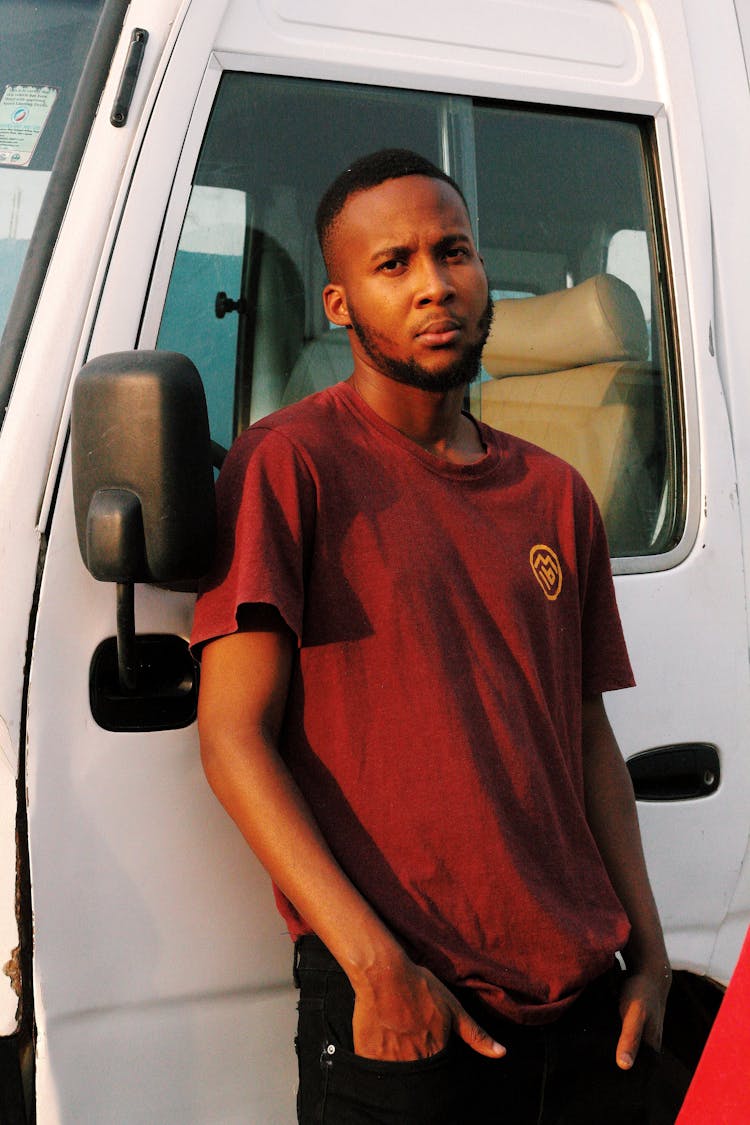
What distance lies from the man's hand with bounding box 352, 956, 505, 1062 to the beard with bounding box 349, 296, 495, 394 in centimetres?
79

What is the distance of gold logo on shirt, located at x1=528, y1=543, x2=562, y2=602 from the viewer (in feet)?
5.86

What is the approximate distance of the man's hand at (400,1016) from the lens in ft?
4.79

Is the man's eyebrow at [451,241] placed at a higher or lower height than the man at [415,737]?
higher

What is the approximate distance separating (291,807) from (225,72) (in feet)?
3.85

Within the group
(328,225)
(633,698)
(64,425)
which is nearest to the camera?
(64,425)

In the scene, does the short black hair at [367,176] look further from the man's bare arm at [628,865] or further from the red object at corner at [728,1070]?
the red object at corner at [728,1070]

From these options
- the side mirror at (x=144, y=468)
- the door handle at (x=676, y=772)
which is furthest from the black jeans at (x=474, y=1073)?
the side mirror at (x=144, y=468)

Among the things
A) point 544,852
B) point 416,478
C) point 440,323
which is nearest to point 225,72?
point 440,323

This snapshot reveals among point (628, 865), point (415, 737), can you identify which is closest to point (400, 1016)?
point (415, 737)

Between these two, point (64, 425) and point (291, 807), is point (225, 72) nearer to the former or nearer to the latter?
point (64, 425)

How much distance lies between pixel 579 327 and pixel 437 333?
602mm

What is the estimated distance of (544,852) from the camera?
66.2 inches

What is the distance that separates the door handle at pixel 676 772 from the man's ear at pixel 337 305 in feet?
2.82

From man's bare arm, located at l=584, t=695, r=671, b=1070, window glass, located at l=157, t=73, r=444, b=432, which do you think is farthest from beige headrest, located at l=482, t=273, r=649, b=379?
man's bare arm, located at l=584, t=695, r=671, b=1070
